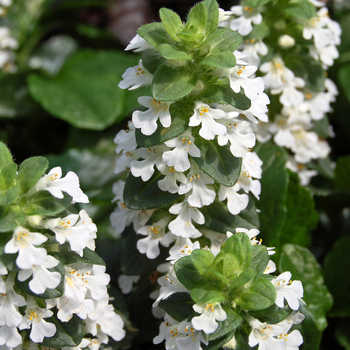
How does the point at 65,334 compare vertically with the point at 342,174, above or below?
above

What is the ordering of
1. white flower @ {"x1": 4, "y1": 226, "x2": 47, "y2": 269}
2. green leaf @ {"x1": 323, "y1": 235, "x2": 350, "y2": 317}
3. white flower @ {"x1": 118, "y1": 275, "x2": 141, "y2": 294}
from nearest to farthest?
white flower @ {"x1": 4, "y1": 226, "x2": 47, "y2": 269} → white flower @ {"x1": 118, "y1": 275, "x2": 141, "y2": 294} → green leaf @ {"x1": 323, "y1": 235, "x2": 350, "y2": 317}

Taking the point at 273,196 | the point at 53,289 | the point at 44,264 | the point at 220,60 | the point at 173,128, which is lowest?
the point at 273,196

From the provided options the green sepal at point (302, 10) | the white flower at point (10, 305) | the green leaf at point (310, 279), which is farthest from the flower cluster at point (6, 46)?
the green leaf at point (310, 279)

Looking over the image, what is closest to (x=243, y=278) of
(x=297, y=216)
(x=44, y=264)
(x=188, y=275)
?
(x=188, y=275)

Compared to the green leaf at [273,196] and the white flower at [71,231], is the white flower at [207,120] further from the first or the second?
the green leaf at [273,196]

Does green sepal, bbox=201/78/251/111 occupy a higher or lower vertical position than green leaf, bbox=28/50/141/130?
higher

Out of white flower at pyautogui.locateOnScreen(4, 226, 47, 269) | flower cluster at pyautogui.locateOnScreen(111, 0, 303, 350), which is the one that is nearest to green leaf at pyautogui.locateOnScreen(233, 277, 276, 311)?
flower cluster at pyautogui.locateOnScreen(111, 0, 303, 350)

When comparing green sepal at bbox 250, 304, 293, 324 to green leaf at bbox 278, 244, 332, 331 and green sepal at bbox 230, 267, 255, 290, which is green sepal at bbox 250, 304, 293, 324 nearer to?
green sepal at bbox 230, 267, 255, 290

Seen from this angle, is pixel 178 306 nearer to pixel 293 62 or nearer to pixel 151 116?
pixel 151 116

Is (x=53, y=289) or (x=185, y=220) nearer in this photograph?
(x=53, y=289)
